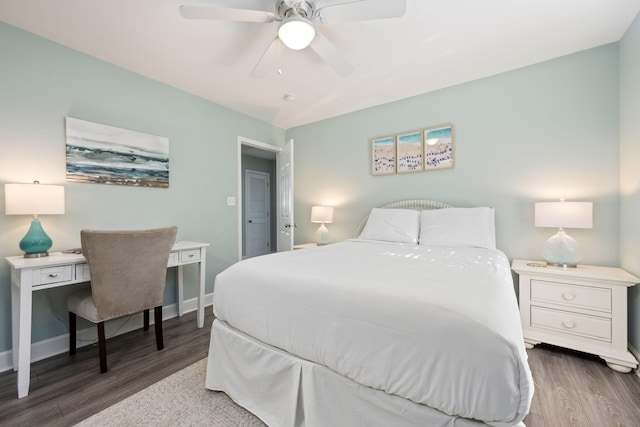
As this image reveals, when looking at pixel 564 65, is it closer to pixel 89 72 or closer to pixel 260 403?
pixel 260 403

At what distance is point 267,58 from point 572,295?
298 cm

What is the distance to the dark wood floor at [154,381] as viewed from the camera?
4.85 ft

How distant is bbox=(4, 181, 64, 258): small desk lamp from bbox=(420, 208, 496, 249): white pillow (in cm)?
311

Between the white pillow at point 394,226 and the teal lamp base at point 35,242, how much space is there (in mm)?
2746

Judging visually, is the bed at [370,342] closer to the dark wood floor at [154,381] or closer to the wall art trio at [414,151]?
the dark wood floor at [154,381]

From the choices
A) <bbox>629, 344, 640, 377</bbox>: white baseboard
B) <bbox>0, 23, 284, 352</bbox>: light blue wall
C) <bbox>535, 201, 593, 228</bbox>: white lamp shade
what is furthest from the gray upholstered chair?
<bbox>629, 344, 640, 377</bbox>: white baseboard

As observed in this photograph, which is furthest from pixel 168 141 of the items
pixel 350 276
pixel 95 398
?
pixel 350 276

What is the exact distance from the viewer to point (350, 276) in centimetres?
136

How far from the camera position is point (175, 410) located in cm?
152

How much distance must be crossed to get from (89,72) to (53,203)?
1.27 metres

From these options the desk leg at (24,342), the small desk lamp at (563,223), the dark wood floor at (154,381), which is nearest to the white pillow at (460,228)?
the small desk lamp at (563,223)

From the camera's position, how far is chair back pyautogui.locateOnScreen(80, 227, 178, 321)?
1.83m

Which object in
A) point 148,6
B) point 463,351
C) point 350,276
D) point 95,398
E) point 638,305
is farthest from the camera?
point 638,305

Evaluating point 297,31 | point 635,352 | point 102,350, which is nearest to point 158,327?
point 102,350
